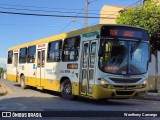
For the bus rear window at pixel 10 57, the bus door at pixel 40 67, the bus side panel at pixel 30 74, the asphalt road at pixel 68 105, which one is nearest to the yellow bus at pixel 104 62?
the asphalt road at pixel 68 105

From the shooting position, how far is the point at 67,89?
733 inches

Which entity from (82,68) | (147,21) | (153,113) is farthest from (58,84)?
(153,113)

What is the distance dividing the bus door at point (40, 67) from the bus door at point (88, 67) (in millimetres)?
5102

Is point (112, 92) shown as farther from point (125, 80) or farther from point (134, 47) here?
point (134, 47)

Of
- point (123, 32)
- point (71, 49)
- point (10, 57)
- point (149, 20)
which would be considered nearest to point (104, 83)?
point (123, 32)

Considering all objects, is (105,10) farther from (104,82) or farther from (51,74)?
(104,82)

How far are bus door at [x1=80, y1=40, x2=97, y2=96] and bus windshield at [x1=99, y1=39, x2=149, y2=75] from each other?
0.49 metres

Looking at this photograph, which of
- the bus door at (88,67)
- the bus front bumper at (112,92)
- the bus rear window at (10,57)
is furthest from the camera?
the bus rear window at (10,57)

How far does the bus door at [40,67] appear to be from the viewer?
21797 mm

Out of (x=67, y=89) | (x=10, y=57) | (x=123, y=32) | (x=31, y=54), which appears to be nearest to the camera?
(x=123, y=32)

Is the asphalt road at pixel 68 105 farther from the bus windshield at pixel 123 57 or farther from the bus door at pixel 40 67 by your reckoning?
the bus door at pixel 40 67

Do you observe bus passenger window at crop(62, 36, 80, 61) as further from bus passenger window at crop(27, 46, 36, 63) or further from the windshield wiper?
bus passenger window at crop(27, 46, 36, 63)

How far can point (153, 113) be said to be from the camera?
27.8ft

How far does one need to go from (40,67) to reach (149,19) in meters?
8.50
